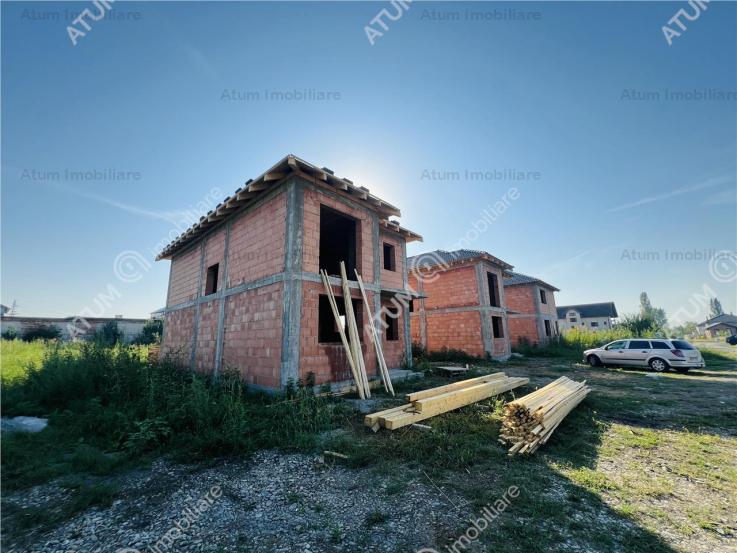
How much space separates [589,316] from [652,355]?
46217mm

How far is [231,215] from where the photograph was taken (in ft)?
33.3

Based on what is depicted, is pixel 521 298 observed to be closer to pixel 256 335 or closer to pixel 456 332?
pixel 456 332

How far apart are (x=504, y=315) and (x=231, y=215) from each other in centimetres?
1578

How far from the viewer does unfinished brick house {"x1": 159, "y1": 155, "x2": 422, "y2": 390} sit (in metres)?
7.48

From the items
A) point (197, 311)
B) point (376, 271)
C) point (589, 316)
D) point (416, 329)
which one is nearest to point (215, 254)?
point (197, 311)

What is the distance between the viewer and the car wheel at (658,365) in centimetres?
1204

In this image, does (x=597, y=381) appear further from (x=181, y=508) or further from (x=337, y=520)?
(x=181, y=508)

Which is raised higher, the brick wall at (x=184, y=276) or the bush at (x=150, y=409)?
the brick wall at (x=184, y=276)

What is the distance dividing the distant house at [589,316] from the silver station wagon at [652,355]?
41.5 meters

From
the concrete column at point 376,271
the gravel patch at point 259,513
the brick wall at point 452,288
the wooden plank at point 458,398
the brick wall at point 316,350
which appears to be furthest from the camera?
the brick wall at point 452,288

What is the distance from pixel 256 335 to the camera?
26.1 feet

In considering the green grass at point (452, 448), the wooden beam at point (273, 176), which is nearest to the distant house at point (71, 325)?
the green grass at point (452, 448)

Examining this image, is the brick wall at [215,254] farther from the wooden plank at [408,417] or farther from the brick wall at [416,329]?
the brick wall at [416,329]

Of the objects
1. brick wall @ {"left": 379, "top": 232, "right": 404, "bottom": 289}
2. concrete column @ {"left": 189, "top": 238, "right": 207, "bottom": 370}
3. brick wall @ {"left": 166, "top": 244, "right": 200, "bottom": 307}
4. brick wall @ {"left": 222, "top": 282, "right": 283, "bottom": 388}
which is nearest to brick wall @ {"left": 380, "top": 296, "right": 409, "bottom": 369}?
brick wall @ {"left": 379, "top": 232, "right": 404, "bottom": 289}
